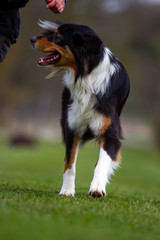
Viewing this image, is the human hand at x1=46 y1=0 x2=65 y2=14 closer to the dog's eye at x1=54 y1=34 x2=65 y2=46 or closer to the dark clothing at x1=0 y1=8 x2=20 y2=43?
the dog's eye at x1=54 y1=34 x2=65 y2=46

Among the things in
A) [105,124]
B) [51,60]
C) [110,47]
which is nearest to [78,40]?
[51,60]

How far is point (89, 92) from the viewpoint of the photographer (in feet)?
18.5

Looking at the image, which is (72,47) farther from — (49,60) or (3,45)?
(3,45)

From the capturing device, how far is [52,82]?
118 ft

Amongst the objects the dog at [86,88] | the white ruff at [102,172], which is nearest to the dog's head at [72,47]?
the dog at [86,88]

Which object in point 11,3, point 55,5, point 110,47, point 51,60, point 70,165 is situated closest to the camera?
point 55,5

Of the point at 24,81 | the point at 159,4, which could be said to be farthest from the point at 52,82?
the point at 159,4

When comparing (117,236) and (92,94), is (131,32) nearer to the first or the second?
(92,94)

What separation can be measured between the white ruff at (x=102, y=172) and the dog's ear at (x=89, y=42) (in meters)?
1.21

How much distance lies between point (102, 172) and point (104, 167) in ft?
0.26

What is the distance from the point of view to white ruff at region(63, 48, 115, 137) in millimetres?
5586

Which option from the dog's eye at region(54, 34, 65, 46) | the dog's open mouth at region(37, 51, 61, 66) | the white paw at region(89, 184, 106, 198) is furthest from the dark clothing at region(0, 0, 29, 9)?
the white paw at region(89, 184, 106, 198)

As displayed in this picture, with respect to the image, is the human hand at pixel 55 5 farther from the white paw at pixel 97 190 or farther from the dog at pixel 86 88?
the white paw at pixel 97 190

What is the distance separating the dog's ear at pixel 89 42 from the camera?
5.43m
